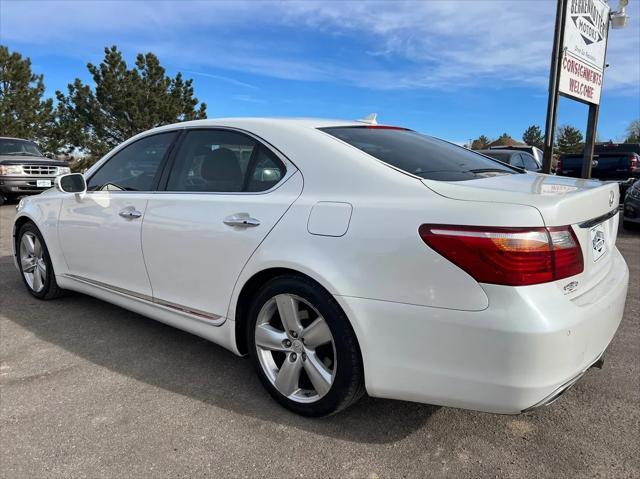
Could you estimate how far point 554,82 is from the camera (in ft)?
24.7

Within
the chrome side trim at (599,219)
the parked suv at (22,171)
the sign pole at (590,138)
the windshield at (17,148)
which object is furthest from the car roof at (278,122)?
the windshield at (17,148)

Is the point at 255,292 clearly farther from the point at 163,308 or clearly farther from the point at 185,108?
the point at 185,108

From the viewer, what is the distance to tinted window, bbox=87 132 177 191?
3383 millimetres

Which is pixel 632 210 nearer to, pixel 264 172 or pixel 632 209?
pixel 632 209

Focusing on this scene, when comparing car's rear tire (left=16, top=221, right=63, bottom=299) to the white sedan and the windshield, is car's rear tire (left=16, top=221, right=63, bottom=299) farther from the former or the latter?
the windshield

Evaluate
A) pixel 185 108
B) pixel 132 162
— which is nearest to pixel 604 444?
pixel 132 162

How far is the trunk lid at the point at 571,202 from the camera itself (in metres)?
1.96

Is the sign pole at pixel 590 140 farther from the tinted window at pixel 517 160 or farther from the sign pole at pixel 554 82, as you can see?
the sign pole at pixel 554 82

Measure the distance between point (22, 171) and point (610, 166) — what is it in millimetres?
15449

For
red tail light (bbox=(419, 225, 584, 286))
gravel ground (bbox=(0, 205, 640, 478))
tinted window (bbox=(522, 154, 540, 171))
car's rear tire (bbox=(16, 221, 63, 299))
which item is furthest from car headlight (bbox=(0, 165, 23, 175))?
red tail light (bbox=(419, 225, 584, 286))

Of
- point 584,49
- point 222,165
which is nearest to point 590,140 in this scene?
point 584,49

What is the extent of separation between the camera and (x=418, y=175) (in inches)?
90.7

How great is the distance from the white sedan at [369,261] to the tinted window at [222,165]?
0.03 feet

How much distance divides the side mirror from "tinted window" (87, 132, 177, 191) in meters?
0.10
